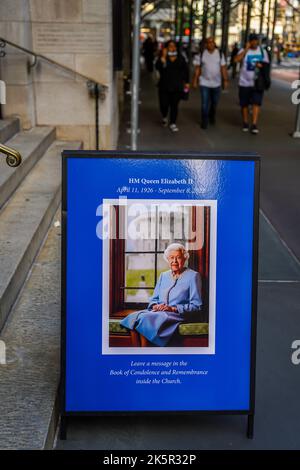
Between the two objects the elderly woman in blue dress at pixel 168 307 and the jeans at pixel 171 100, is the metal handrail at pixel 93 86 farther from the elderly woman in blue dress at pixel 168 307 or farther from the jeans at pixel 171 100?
the elderly woman in blue dress at pixel 168 307

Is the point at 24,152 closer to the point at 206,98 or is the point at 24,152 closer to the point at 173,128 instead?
the point at 173,128

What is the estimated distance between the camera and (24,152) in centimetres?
765

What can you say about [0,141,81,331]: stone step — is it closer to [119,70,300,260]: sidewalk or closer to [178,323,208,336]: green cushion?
[178,323,208,336]: green cushion

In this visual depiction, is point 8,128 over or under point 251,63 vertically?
under

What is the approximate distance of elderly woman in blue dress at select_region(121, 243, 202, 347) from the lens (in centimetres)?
329

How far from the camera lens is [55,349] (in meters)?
4.02

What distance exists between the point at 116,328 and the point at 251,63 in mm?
10781

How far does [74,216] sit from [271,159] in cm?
835

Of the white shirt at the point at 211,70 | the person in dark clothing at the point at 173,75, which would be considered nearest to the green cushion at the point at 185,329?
the person in dark clothing at the point at 173,75

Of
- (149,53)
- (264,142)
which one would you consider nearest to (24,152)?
(264,142)

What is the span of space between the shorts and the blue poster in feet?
34.2
